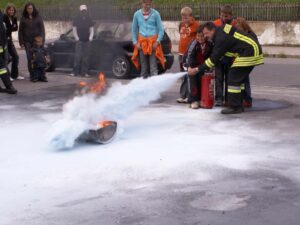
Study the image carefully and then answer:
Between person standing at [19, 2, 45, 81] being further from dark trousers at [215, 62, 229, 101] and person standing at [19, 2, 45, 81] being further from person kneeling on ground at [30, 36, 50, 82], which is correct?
dark trousers at [215, 62, 229, 101]

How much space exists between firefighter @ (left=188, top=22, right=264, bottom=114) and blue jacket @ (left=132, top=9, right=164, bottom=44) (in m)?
1.97

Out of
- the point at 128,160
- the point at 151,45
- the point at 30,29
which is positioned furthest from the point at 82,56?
the point at 128,160

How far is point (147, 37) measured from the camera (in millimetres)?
11453

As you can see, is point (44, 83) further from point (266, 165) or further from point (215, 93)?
point (266, 165)

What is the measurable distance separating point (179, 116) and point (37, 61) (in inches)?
209

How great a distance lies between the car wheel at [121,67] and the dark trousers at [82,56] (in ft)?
2.25

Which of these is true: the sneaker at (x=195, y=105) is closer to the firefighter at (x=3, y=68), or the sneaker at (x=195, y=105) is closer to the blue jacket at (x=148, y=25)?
the blue jacket at (x=148, y=25)

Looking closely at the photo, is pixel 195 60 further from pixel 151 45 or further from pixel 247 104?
pixel 151 45

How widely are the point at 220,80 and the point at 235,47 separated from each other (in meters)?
0.79

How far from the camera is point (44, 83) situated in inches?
541

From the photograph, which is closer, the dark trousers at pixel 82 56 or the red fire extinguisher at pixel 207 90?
the red fire extinguisher at pixel 207 90

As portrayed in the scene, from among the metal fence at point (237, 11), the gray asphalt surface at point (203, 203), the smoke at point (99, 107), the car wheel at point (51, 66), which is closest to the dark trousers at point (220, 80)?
the smoke at point (99, 107)

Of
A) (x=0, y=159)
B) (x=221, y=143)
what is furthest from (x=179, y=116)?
(x=0, y=159)

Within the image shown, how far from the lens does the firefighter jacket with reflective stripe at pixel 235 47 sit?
9469 millimetres
